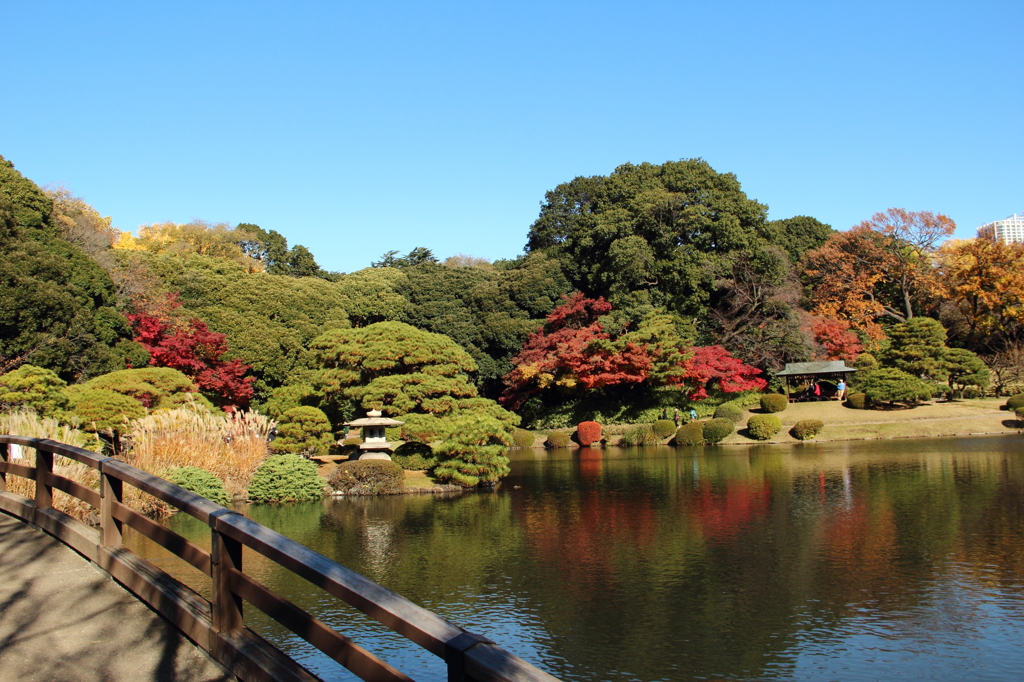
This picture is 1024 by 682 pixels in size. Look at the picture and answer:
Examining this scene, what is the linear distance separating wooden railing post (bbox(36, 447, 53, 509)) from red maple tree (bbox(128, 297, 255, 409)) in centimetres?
1999

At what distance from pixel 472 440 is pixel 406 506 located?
236cm

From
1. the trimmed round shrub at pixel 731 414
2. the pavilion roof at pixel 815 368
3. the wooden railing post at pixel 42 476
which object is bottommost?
the trimmed round shrub at pixel 731 414

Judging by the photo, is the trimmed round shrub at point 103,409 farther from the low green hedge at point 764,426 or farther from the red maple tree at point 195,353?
the low green hedge at point 764,426

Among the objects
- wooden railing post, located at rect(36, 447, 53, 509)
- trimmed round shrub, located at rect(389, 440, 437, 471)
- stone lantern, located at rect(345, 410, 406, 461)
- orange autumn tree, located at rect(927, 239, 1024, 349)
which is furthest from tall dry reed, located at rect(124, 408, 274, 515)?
orange autumn tree, located at rect(927, 239, 1024, 349)

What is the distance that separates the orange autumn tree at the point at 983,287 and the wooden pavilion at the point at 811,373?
6029 mm

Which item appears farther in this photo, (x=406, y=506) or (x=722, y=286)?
(x=722, y=286)

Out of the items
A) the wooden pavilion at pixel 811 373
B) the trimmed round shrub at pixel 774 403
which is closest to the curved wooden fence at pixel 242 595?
the trimmed round shrub at pixel 774 403

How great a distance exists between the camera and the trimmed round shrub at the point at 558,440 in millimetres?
29469

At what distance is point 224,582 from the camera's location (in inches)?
117

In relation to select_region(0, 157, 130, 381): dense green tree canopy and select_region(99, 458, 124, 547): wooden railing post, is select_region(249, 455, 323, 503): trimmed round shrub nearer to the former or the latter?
select_region(0, 157, 130, 381): dense green tree canopy

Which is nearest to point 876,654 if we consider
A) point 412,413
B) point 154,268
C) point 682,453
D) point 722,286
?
point 412,413

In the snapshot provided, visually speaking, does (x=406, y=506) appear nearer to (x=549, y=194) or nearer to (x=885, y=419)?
(x=885, y=419)

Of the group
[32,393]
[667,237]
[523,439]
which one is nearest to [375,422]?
[32,393]

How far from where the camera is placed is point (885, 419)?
88.2 ft
